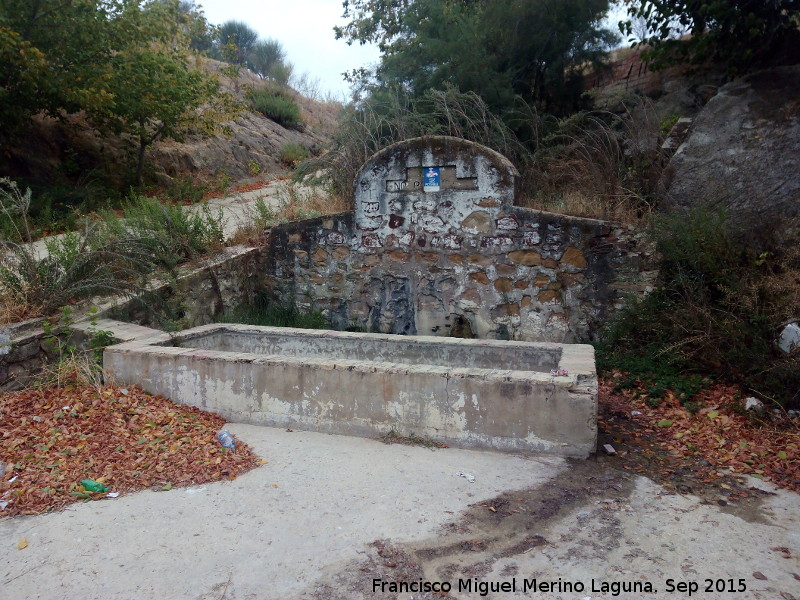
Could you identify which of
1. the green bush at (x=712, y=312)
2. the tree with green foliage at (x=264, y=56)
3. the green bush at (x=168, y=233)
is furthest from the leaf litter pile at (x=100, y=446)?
the tree with green foliage at (x=264, y=56)

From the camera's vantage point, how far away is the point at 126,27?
1148 cm

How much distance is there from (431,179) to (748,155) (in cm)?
355

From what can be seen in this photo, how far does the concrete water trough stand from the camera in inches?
158

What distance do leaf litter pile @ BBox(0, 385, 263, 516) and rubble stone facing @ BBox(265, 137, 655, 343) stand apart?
10.7ft

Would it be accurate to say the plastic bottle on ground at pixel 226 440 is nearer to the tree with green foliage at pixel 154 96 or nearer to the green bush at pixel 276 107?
the tree with green foliage at pixel 154 96

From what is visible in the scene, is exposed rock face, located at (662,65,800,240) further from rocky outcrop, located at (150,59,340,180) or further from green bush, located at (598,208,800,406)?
rocky outcrop, located at (150,59,340,180)

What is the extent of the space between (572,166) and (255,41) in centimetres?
2870

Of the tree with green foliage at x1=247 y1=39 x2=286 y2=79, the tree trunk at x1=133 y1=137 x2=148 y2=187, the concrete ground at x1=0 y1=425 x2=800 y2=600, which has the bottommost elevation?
the concrete ground at x1=0 y1=425 x2=800 y2=600

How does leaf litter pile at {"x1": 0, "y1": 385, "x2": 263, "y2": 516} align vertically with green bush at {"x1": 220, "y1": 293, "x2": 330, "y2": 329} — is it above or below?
below

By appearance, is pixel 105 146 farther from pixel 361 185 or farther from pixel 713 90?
pixel 713 90

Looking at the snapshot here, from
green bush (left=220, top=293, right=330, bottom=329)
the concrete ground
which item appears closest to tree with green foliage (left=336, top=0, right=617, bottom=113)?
green bush (left=220, top=293, right=330, bottom=329)

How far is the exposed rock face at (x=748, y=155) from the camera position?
624 centimetres

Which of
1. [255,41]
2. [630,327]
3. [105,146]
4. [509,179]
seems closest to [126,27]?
[105,146]

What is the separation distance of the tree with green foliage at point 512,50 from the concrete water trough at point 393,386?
5295mm
